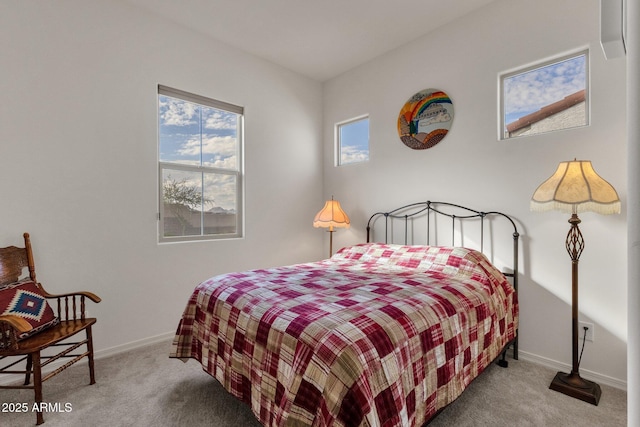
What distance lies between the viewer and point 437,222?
9.91 ft

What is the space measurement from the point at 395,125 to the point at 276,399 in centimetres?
284

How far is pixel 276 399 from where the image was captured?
137 cm

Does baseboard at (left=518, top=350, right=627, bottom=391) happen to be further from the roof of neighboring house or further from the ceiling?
the ceiling

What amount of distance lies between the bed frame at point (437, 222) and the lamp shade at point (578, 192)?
54 cm

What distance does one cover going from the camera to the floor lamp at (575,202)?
190cm

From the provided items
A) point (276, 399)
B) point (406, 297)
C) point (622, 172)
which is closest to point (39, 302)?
point (276, 399)

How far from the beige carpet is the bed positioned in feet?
0.74

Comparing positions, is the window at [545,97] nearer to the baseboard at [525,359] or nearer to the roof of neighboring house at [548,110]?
the roof of neighboring house at [548,110]

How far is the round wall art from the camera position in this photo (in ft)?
9.75

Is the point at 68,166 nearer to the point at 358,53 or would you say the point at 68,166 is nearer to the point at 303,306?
the point at 303,306

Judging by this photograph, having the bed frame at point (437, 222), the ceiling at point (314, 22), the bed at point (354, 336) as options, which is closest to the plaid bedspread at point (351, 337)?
the bed at point (354, 336)

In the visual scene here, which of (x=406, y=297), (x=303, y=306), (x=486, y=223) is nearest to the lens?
(x=303, y=306)

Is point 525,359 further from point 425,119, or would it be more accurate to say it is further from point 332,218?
point 425,119

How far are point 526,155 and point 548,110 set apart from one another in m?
0.38
